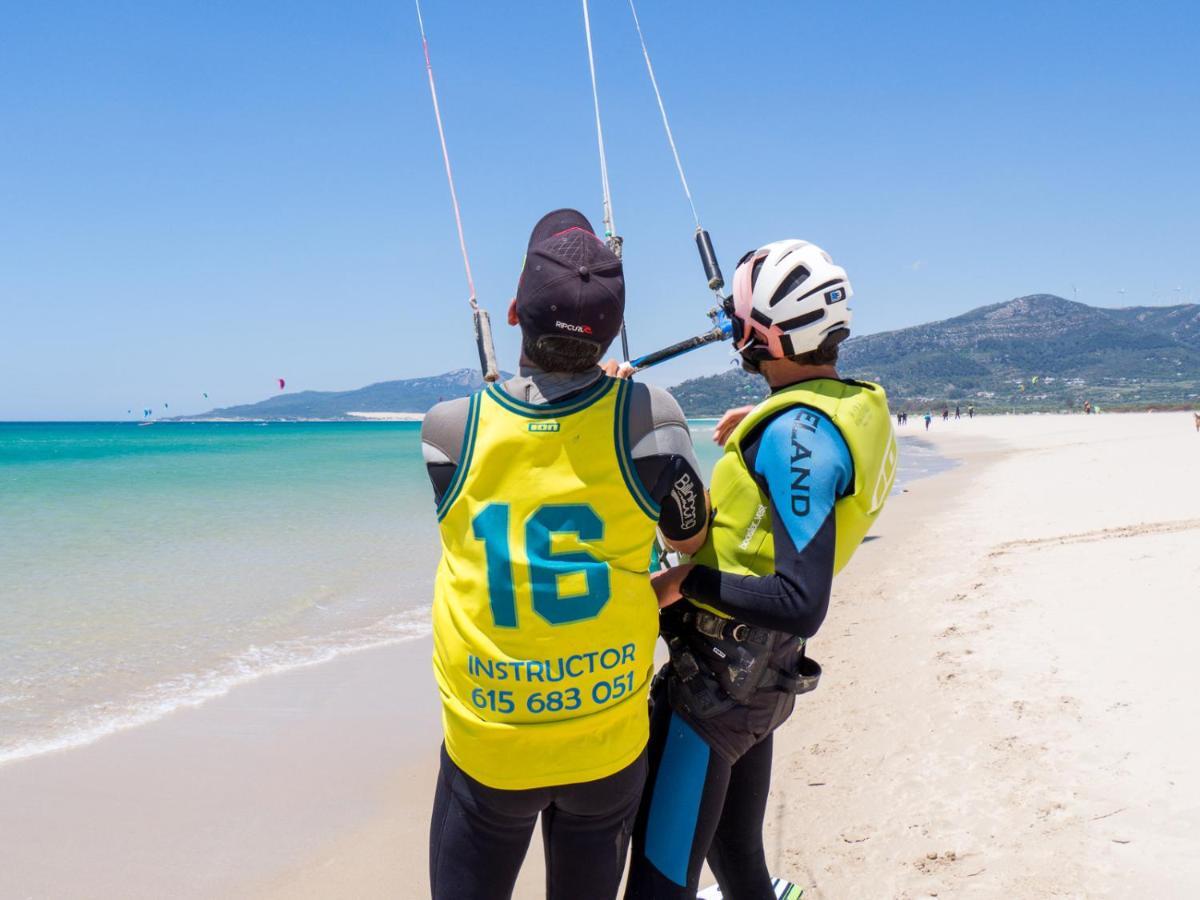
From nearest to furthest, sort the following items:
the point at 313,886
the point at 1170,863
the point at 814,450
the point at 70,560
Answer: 1. the point at 814,450
2. the point at 1170,863
3. the point at 313,886
4. the point at 70,560

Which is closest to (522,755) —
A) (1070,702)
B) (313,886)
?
(313,886)

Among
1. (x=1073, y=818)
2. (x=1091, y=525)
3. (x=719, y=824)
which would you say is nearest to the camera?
(x=719, y=824)

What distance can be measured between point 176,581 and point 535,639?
1090 centimetres

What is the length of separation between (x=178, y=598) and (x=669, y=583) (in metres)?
9.51

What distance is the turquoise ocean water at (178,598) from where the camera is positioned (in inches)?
246

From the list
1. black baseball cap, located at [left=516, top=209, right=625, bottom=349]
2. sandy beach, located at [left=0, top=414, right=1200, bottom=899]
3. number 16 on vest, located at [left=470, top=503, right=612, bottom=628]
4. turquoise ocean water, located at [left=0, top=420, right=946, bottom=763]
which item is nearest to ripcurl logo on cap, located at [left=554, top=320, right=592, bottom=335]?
black baseball cap, located at [left=516, top=209, right=625, bottom=349]

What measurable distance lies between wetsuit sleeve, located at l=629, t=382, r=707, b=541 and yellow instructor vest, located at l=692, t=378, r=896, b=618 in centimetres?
24

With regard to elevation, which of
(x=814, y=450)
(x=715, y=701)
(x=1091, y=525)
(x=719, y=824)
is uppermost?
(x=814, y=450)

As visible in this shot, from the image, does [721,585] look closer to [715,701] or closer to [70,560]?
[715,701]

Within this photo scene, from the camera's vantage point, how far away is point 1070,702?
4.44m

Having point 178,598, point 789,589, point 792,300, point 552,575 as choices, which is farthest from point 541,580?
point 178,598

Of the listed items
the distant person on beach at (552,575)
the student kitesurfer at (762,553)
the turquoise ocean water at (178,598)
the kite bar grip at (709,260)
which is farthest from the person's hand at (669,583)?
the turquoise ocean water at (178,598)

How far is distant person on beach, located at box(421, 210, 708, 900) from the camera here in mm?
1622

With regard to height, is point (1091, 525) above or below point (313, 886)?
below
